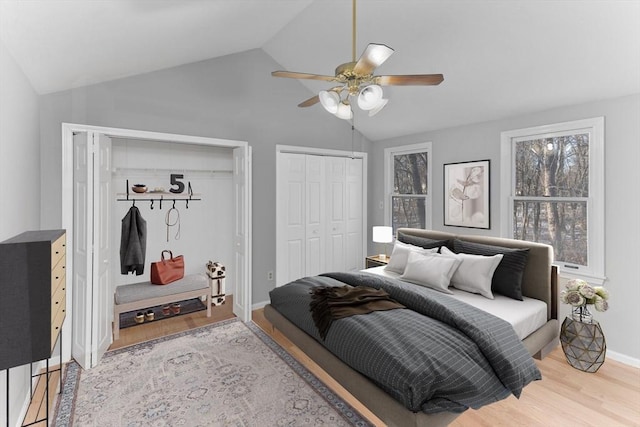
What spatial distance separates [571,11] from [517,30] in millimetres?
363

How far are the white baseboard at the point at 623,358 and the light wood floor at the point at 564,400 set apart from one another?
5 cm

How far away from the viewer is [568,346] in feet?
9.64

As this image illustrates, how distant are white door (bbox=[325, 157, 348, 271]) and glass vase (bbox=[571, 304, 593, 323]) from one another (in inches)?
118

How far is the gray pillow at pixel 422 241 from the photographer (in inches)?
152

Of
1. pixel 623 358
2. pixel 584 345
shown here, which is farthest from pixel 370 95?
pixel 623 358

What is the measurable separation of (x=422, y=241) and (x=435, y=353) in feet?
7.33

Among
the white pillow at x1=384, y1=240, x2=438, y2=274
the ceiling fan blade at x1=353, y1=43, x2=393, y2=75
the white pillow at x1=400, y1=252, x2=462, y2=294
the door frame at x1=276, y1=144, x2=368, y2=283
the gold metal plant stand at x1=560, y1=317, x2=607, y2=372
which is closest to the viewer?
the ceiling fan blade at x1=353, y1=43, x2=393, y2=75

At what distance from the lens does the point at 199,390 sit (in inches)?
102

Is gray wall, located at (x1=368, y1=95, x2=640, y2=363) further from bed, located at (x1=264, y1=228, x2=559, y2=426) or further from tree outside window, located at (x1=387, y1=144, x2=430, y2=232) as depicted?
tree outside window, located at (x1=387, y1=144, x2=430, y2=232)

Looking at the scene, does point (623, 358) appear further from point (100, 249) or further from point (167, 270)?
point (100, 249)

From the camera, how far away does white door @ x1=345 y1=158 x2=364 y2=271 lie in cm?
531

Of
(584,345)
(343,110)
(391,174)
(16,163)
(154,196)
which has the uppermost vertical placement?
(343,110)

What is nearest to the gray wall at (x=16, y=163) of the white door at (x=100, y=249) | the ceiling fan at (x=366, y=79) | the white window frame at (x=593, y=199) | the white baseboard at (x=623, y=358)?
the white door at (x=100, y=249)

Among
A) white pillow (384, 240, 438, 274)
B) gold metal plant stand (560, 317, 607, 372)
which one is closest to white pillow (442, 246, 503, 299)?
white pillow (384, 240, 438, 274)
